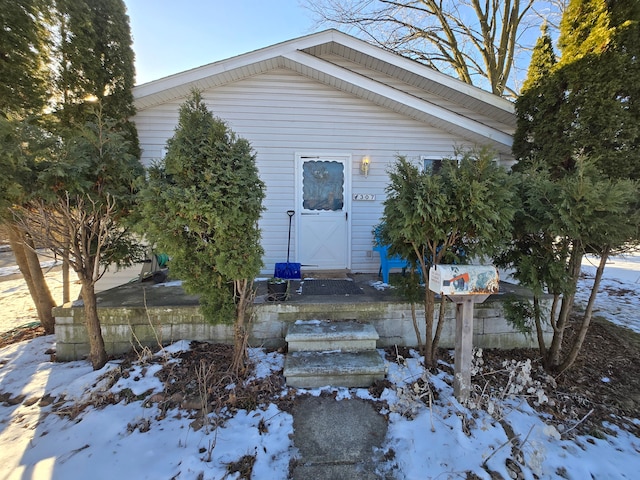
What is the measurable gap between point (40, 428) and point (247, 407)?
59.9 inches

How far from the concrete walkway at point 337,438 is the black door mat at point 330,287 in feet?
4.78

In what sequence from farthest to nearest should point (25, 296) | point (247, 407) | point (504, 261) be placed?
1. point (25, 296)
2. point (504, 261)
3. point (247, 407)

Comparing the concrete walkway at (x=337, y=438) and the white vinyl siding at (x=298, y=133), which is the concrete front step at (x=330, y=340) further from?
the white vinyl siding at (x=298, y=133)

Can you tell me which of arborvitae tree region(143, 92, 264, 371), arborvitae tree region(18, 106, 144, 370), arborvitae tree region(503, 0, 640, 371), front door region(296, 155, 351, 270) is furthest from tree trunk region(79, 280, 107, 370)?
arborvitae tree region(503, 0, 640, 371)

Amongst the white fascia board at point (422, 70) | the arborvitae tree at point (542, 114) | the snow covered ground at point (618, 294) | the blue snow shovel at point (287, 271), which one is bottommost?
the snow covered ground at point (618, 294)

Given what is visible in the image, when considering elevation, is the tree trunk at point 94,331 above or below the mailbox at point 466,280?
below

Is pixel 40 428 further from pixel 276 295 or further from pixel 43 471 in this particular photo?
pixel 276 295

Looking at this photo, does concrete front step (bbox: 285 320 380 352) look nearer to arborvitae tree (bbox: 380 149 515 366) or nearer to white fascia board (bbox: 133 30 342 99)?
arborvitae tree (bbox: 380 149 515 366)

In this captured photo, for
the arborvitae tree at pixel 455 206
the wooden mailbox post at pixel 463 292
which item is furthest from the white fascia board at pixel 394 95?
the wooden mailbox post at pixel 463 292

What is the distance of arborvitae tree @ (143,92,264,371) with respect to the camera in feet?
7.18

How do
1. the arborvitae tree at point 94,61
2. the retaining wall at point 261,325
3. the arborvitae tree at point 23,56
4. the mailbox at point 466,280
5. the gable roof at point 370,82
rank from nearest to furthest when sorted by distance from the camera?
the mailbox at point 466,280 < the retaining wall at point 261,325 < the arborvitae tree at point 23,56 < the arborvitae tree at point 94,61 < the gable roof at point 370,82

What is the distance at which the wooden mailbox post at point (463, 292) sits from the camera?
2115mm

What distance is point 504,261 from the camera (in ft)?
9.55

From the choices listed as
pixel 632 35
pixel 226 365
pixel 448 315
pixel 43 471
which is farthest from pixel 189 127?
pixel 632 35
